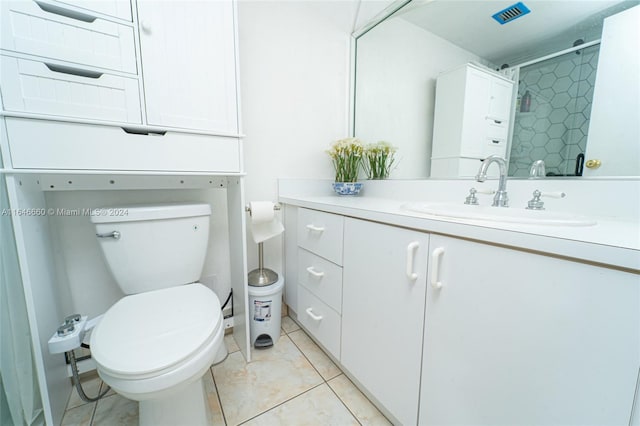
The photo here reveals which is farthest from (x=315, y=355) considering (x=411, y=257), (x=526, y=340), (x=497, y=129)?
(x=497, y=129)

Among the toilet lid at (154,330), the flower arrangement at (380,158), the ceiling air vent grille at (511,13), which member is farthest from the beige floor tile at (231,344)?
the ceiling air vent grille at (511,13)

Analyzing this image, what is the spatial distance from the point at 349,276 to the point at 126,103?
101 centimetres

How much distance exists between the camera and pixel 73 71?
76 centimetres

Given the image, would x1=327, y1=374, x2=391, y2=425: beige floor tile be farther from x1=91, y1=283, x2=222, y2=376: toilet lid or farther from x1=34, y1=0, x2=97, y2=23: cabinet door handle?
x1=34, y1=0, x2=97, y2=23: cabinet door handle

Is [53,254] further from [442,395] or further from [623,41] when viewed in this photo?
[623,41]

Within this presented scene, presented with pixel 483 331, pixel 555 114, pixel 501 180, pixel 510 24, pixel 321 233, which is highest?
pixel 510 24

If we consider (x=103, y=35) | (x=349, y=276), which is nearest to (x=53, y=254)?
(x=103, y=35)

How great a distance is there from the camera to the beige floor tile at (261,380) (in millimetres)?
947

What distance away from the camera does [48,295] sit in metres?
0.87

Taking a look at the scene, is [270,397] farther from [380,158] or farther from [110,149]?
[380,158]

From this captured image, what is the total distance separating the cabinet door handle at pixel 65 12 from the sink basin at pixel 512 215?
1208mm

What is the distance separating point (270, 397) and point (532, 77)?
5.37 feet

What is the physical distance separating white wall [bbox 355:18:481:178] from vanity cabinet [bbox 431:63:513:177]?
48mm

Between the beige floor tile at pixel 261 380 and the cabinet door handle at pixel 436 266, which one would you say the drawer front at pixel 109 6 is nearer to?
the cabinet door handle at pixel 436 266
